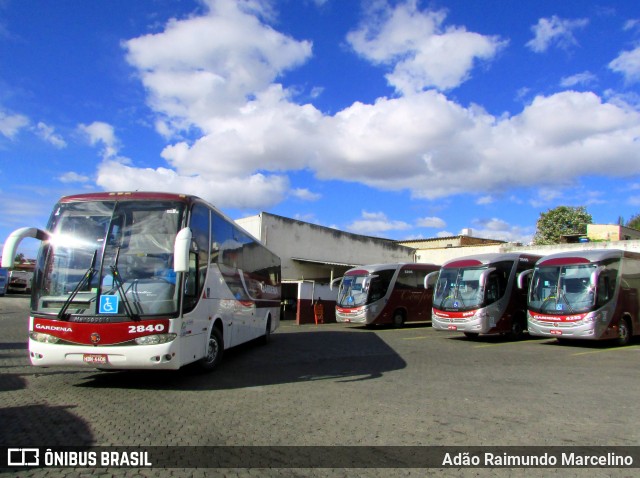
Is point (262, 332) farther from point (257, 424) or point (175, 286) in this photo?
point (257, 424)

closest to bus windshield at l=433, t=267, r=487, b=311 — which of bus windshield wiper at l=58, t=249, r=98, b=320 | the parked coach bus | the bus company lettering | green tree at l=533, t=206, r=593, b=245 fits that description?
the parked coach bus

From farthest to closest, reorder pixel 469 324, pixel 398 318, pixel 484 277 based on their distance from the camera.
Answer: pixel 398 318
pixel 484 277
pixel 469 324

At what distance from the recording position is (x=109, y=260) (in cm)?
788

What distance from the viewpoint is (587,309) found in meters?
15.4

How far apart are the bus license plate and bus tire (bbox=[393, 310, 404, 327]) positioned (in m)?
18.2

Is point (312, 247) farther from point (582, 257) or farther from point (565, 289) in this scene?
point (582, 257)

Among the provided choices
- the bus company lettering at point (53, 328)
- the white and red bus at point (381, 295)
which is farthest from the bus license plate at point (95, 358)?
the white and red bus at point (381, 295)

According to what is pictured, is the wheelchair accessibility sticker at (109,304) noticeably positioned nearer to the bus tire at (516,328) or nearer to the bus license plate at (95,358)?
the bus license plate at (95,358)

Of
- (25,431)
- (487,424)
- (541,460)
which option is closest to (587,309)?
(487,424)

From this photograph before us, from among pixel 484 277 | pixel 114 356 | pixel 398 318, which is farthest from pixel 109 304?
pixel 398 318

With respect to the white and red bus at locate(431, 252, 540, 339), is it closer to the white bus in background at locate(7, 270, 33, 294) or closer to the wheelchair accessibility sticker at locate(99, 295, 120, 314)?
the wheelchair accessibility sticker at locate(99, 295, 120, 314)

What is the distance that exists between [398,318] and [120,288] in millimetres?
18548

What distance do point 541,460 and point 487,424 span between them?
4.11 ft

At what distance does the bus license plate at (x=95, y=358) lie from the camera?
7.63 meters
